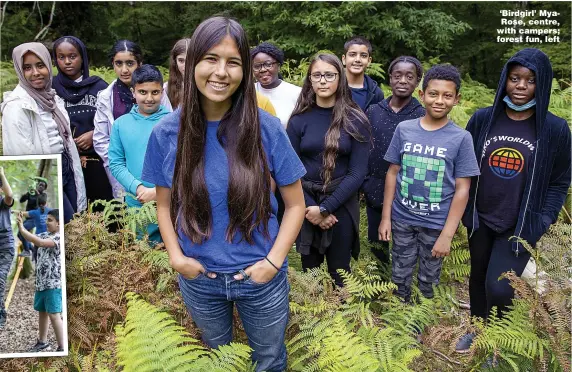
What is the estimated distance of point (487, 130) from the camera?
330 cm

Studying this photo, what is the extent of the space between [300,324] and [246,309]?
733 millimetres

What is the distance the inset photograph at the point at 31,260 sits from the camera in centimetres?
252

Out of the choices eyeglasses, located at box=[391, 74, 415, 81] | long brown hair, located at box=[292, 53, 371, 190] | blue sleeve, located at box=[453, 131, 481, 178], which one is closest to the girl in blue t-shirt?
long brown hair, located at box=[292, 53, 371, 190]

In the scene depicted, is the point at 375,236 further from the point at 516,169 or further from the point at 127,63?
the point at 127,63

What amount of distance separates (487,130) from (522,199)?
528mm

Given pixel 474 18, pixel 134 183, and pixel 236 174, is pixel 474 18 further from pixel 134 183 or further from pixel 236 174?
pixel 236 174

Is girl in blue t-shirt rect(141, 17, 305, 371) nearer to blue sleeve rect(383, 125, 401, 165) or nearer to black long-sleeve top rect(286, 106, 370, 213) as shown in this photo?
black long-sleeve top rect(286, 106, 370, 213)

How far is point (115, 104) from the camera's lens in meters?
4.32

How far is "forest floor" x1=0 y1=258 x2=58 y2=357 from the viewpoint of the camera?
251cm

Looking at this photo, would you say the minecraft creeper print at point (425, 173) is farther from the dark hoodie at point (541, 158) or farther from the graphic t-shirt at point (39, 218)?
the graphic t-shirt at point (39, 218)

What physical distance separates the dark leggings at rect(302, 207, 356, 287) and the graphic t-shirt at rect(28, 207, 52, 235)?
192 centimetres

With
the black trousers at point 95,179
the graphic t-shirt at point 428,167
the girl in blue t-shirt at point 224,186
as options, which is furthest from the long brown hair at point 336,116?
the black trousers at point 95,179

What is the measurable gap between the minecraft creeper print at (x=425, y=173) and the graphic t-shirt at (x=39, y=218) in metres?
2.44

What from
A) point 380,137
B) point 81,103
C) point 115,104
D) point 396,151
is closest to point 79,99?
point 81,103
